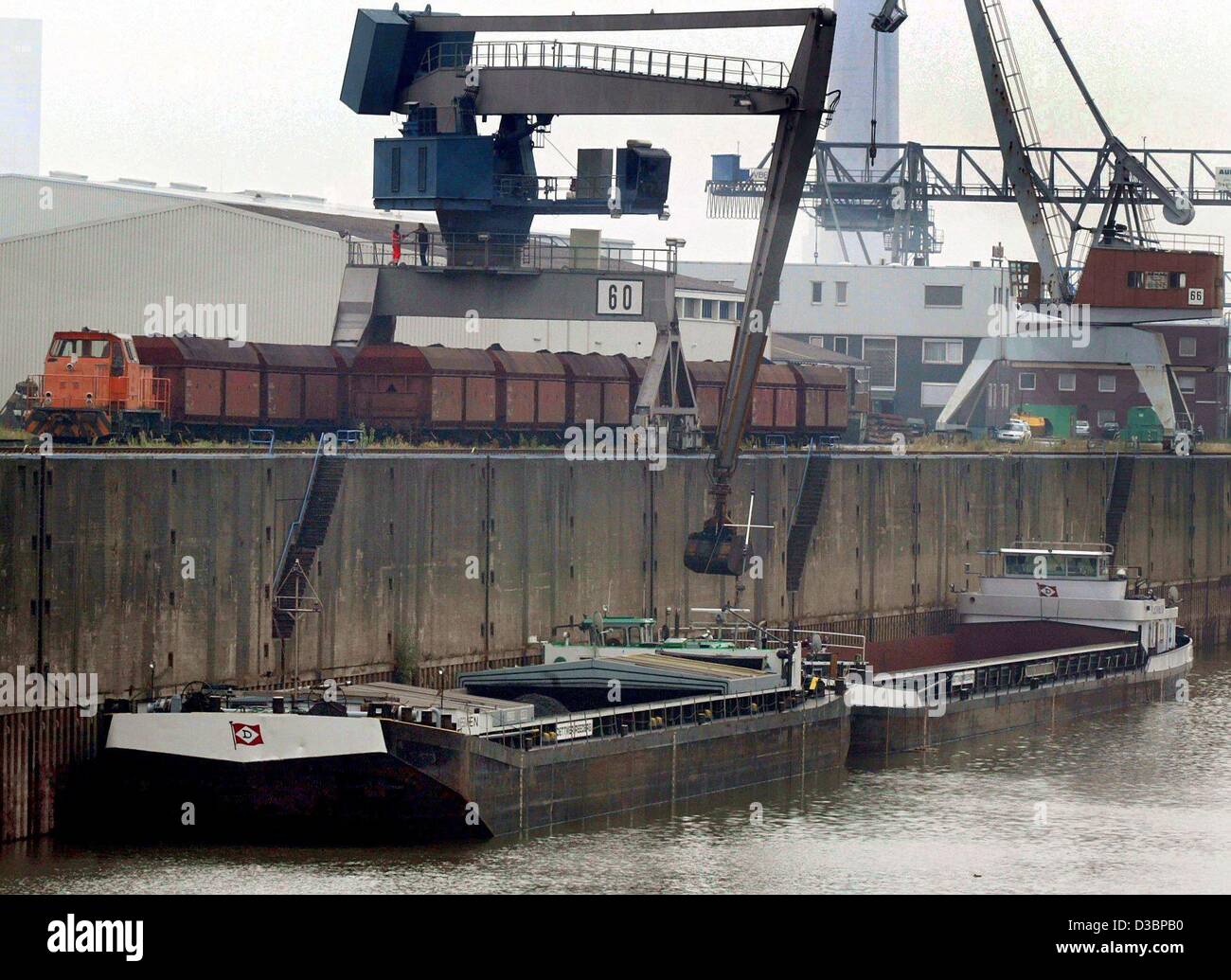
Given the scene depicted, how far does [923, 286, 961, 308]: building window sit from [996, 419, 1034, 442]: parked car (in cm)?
1149

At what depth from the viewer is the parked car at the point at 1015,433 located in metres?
76.0

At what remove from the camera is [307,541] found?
3650cm

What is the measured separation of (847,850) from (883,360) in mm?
63788

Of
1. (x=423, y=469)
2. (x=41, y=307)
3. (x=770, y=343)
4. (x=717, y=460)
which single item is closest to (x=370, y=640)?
(x=423, y=469)

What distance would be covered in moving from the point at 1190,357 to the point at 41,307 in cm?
6416

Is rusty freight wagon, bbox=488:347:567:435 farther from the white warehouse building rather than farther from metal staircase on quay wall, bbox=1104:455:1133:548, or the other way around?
metal staircase on quay wall, bbox=1104:455:1133:548

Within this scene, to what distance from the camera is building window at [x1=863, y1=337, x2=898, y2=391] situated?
94125mm

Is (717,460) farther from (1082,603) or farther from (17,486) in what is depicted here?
(17,486)

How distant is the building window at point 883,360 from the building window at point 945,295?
2.63 metres

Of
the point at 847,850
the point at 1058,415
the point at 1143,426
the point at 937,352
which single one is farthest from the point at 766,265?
the point at 1058,415

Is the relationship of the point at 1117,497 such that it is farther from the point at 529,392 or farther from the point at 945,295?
the point at 945,295

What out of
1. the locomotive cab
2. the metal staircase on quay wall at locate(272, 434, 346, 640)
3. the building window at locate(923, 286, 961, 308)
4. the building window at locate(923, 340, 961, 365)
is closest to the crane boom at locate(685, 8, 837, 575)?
the metal staircase on quay wall at locate(272, 434, 346, 640)

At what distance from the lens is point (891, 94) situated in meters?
134

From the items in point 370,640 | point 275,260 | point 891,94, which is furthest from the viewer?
point 891,94
